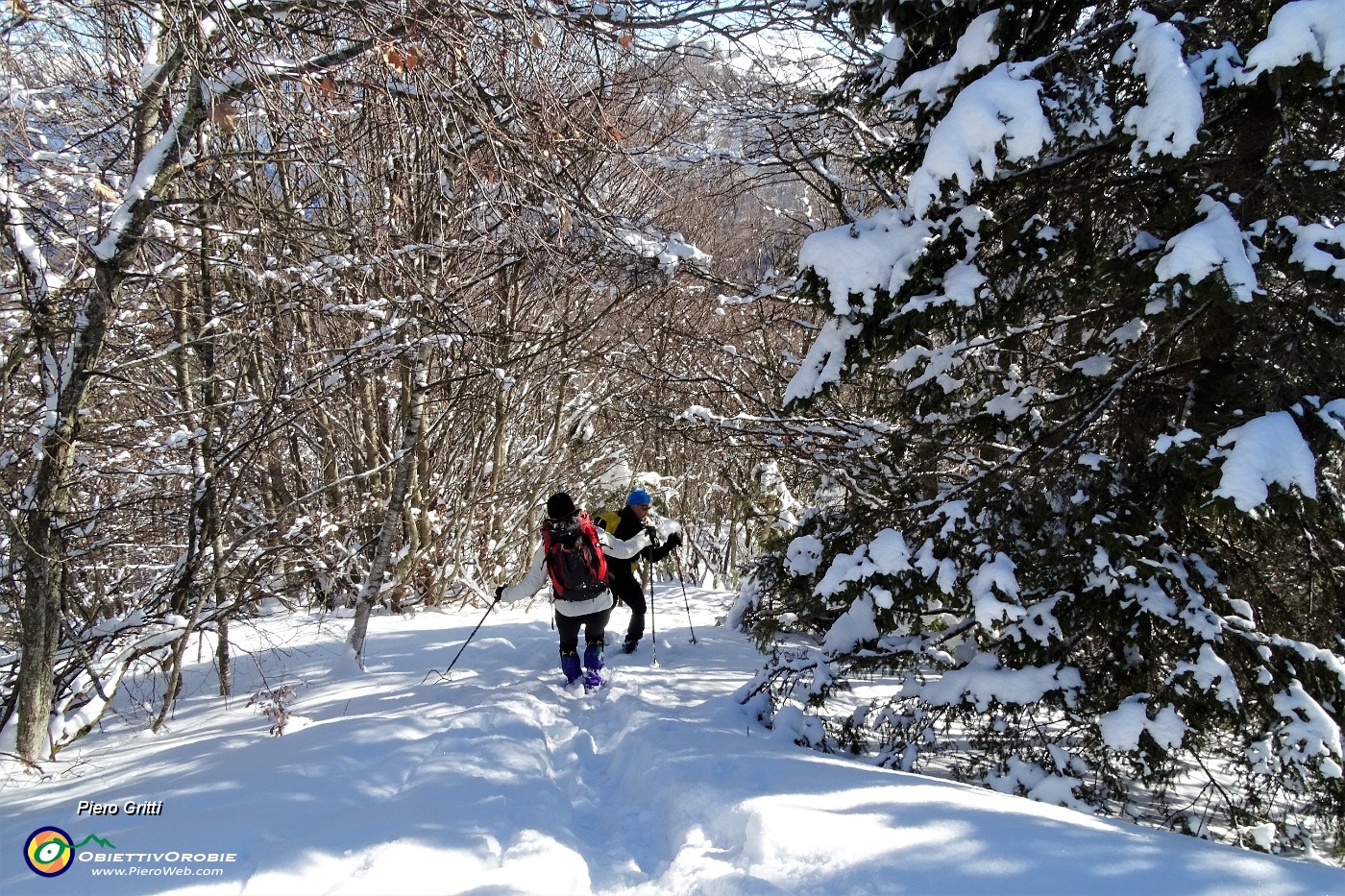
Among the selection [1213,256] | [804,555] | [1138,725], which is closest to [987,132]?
[1213,256]

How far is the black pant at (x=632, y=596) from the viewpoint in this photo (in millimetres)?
7254

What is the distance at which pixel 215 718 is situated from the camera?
5.87 m

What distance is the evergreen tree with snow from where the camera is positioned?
3.27m

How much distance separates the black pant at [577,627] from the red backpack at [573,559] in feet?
0.55

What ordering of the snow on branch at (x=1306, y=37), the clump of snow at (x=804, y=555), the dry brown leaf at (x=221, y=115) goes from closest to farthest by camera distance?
the dry brown leaf at (x=221, y=115)
the snow on branch at (x=1306, y=37)
the clump of snow at (x=804, y=555)

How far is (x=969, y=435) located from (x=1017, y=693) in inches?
74.3

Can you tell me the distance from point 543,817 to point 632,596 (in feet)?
11.9

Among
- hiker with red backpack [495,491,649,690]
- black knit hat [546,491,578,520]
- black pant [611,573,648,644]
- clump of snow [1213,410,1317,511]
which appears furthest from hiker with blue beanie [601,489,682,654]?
clump of snow [1213,410,1317,511]

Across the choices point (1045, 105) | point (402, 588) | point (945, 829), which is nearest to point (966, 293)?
point (1045, 105)

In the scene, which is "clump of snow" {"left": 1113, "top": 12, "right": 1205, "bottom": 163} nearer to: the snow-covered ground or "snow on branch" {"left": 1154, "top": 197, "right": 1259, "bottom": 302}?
"snow on branch" {"left": 1154, "top": 197, "right": 1259, "bottom": 302}

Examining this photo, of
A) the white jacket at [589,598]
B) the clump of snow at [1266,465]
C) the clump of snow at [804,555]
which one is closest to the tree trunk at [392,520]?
the white jacket at [589,598]

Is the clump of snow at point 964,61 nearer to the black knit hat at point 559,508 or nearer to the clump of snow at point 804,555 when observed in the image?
the clump of snow at point 804,555

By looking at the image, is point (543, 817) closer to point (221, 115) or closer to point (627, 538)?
point (221, 115)

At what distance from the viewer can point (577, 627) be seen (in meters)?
6.18
